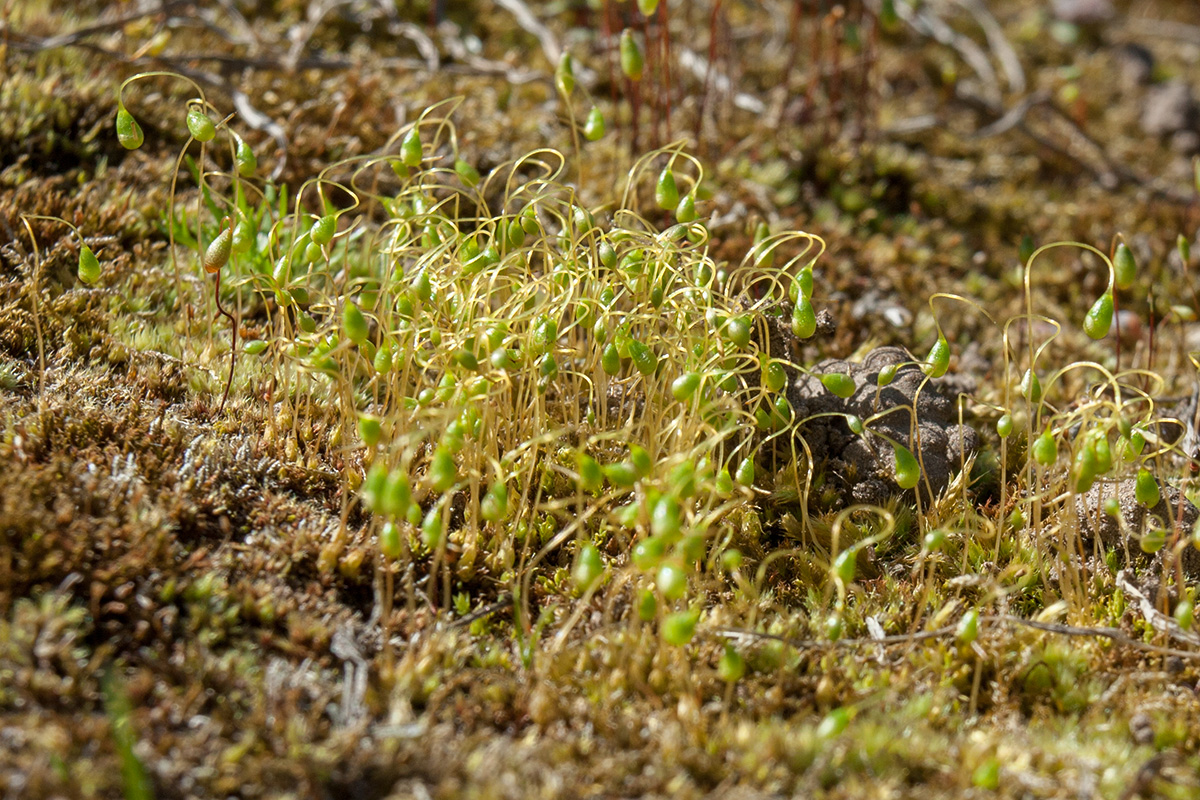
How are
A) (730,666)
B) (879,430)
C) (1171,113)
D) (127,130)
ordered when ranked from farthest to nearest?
(1171,113), (879,430), (127,130), (730,666)

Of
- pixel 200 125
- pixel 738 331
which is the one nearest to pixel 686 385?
pixel 738 331

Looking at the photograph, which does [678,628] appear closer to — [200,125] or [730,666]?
[730,666]

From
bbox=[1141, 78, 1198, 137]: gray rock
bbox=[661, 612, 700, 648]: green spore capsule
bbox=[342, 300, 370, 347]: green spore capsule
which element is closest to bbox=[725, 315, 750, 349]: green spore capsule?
bbox=[661, 612, 700, 648]: green spore capsule

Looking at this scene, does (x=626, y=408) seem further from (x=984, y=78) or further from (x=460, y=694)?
(x=984, y=78)

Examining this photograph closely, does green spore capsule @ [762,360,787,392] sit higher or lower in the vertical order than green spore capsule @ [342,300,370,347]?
lower

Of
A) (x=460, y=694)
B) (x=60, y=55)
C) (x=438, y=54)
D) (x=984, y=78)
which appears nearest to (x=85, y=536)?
(x=460, y=694)

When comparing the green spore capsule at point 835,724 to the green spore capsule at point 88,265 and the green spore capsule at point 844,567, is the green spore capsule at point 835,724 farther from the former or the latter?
the green spore capsule at point 88,265

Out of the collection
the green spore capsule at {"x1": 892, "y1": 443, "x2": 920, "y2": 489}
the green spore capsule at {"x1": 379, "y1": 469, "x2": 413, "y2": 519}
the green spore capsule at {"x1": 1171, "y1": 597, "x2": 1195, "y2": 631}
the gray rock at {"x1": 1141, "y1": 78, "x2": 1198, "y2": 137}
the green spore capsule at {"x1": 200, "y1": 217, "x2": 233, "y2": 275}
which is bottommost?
the green spore capsule at {"x1": 1171, "y1": 597, "x2": 1195, "y2": 631}

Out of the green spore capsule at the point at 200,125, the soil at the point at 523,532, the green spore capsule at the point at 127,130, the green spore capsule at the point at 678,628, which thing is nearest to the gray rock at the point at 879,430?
the soil at the point at 523,532

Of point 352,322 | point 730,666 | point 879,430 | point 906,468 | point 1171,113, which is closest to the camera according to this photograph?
point 730,666

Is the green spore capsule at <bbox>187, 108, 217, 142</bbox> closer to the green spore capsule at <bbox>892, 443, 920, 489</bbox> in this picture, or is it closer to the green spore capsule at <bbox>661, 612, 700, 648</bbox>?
the green spore capsule at <bbox>661, 612, 700, 648</bbox>

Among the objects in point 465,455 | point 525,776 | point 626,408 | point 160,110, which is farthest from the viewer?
point 160,110
